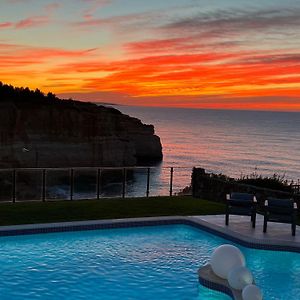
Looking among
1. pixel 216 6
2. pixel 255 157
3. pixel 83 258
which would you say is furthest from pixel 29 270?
pixel 255 157

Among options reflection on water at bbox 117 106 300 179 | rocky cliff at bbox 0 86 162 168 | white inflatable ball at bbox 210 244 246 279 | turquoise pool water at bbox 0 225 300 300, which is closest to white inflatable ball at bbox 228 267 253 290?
white inflatable ball at bbox 210 244 246 279

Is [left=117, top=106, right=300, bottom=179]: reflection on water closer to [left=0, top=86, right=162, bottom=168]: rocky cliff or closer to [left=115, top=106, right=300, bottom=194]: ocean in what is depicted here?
[left=115, top=106, right=300, bottom=194]: ocean

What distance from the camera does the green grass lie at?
12508mm

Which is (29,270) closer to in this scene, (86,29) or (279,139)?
(86,29)

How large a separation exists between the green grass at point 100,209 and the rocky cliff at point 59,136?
46888 mm

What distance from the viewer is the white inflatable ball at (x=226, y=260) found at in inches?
325

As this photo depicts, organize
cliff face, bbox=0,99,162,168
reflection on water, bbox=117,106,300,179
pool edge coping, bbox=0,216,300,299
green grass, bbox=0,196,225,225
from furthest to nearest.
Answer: reflection on water, bbox=117,106,300,179, cliff face, bbox=0,99,162,168, green grass, bbox=0,196,225,225, pool edge coping, bbox=0,216,300,299

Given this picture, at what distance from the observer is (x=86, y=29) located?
25.8m

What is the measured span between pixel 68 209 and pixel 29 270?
449cm

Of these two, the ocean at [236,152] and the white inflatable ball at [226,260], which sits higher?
the white inflatable ball at [226,260]

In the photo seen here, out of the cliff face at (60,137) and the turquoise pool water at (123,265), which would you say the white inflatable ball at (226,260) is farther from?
the cliff face at (60,137)

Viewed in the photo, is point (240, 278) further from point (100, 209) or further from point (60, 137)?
point (60, 137)

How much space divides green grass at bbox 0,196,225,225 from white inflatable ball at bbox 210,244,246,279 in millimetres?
4801

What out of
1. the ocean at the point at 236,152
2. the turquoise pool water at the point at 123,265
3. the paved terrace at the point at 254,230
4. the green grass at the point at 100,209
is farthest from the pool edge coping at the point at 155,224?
the ocean at the point at 236,152
